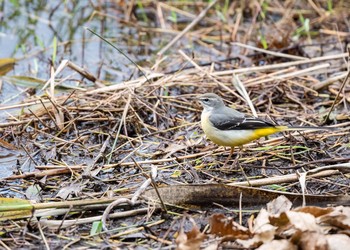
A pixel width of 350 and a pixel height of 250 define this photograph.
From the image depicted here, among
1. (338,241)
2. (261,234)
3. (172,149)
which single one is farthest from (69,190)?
(338,241)

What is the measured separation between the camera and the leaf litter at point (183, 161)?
4832 mm

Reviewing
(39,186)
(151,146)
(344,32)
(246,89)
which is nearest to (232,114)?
(151,146)

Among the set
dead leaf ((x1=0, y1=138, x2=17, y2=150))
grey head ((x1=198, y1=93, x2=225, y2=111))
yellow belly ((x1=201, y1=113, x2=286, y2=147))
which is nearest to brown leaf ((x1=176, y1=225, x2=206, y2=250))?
yellow belly ((x1=201, y1=113, x2=286, y2=147))

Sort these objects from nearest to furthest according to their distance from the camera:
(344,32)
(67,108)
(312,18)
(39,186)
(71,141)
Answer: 1. (39,186)
2. (71,141)
3. (67,108)
4. (344,32)
5. (312,18)

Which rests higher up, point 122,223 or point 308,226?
point 308,226

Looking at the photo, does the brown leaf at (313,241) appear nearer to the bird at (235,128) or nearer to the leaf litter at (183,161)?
the leaf litter at (183,161)

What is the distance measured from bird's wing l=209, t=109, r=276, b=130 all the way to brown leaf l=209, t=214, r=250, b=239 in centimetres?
181

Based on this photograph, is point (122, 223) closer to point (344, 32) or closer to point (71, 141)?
Answer: point (71, 141)

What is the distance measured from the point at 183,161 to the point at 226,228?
1.80 meters

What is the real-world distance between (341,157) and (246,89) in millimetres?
2028

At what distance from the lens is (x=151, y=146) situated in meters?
6.90

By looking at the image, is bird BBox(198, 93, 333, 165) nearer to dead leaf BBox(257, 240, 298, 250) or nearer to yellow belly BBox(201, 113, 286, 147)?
yellow belly BBox(201, 113, 286, 147)

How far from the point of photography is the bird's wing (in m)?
6.34

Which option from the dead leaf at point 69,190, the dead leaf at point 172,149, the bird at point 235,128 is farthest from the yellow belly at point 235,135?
the dead leaf at point 69,190
